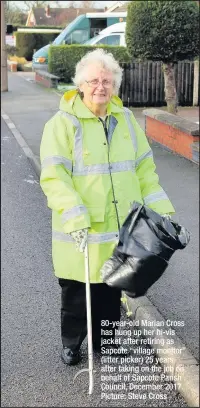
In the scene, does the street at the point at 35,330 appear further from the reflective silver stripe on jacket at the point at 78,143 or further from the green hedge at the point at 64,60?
the green hedge at the point at 64,60

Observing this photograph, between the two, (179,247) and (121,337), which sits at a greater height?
(179,247)

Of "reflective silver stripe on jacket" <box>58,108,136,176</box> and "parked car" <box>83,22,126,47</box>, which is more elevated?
"parked car" <box>83,22,126,47</box>

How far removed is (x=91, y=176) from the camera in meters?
2.49

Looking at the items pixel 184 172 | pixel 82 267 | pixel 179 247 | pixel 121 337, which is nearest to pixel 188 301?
pixel 121 337

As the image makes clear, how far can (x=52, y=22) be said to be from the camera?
274cm

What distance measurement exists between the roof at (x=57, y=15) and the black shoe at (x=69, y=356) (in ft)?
4.57

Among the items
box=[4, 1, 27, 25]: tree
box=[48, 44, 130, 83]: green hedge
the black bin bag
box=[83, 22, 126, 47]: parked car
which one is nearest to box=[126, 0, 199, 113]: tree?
box=[48, 44, 130, 83]: green hedge

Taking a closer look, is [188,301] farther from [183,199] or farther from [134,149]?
[183,199]

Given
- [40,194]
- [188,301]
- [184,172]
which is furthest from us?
[184,172]

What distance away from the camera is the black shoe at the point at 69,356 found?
2.88 meters

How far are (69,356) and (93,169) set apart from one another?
2.97 feet

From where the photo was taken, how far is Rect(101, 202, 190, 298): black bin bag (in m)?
2.29

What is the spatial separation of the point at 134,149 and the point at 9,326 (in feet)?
2.74

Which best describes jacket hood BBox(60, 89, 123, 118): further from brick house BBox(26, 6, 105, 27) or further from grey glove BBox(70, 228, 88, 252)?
grey glove BBox(70, 228, 88, 252)
